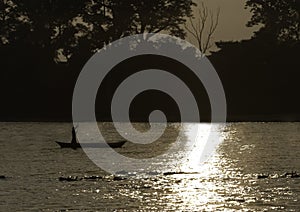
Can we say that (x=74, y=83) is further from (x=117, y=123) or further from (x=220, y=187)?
(x=220, y=187)

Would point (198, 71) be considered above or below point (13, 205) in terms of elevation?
above

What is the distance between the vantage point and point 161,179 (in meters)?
68.9

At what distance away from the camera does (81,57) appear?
5753 inches

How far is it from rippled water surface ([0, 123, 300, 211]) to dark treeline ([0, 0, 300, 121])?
2568 centimetres

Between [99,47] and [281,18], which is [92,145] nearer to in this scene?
[99,47]

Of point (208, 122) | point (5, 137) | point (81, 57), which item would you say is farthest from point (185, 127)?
point (5, 137)

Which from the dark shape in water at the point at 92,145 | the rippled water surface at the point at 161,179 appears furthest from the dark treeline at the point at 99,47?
the dark shape in water at the point at 92,145

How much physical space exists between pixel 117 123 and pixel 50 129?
55.9 feet

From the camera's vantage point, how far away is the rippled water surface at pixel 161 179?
185 feet

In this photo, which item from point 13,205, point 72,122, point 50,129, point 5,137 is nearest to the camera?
point 13,205

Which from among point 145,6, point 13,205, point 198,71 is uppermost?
point 145,6

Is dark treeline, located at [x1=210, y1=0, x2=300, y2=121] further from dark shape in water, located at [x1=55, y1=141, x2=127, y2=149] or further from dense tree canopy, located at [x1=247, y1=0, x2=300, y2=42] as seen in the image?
dark shape in water, located at [x1=55, y1=141, x2=127, y2=149]

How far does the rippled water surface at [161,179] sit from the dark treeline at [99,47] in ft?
84.3

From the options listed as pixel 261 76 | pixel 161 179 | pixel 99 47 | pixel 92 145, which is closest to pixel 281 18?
pixel 261 76
